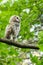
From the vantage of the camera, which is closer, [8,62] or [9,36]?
[8,62]

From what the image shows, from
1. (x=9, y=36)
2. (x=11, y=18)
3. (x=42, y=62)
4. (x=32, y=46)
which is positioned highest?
(x=11, y=18)

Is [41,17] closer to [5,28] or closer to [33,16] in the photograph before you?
[33,16]

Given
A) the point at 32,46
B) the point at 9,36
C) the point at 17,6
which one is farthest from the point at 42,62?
the point at 17,6

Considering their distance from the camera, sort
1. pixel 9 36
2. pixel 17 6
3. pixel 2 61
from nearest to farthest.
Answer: pixel 2 61 → pixel 9 36 → pixel 17 6

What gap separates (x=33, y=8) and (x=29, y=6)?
0.41 ft

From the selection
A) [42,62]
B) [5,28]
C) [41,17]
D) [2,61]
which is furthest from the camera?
[41,17]

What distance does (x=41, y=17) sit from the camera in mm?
8023

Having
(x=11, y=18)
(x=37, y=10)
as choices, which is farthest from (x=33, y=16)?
(x=11, y=18)

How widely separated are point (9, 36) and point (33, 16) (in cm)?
200

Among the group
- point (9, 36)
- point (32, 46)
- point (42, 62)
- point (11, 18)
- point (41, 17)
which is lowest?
point (42, 62)

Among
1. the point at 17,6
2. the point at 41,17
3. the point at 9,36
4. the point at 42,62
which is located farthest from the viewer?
the point at 41,17

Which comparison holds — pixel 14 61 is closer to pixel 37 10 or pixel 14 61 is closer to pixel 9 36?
pixel 9 36

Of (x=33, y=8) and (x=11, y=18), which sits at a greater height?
(x=33, y=8)

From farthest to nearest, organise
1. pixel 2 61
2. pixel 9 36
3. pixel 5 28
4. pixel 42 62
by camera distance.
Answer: pixel 5 28 < pixel 9 36 < pixel 2 61 < pixel 42 62
